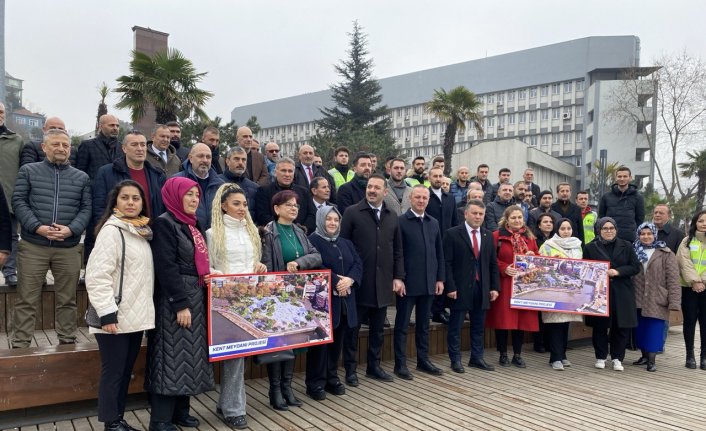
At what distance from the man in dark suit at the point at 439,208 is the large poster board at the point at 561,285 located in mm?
1082

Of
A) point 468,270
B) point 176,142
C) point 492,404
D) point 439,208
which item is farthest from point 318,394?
point 176,142

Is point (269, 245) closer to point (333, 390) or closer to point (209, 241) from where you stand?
point (209, 241)

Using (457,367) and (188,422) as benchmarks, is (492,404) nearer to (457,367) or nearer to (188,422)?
(457,367)

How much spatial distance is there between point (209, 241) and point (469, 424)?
279 centimetres

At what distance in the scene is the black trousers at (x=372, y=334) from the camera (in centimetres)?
566

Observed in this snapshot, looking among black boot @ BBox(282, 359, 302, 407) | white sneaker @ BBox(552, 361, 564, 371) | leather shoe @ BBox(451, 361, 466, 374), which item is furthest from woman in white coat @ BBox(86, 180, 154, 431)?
white sneaker @ BBox(552, 361, 564, 371)

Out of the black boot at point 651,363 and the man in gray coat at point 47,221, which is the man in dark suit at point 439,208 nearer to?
A: the black boot at point 651,363

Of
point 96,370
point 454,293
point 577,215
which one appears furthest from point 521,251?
point 96,370

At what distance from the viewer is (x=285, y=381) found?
4.99m

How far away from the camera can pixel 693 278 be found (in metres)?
6.91

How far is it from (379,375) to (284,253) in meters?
2.05

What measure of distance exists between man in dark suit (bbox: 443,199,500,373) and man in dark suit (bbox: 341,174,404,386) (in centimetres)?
97

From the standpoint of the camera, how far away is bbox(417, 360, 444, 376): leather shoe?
628 centimetres

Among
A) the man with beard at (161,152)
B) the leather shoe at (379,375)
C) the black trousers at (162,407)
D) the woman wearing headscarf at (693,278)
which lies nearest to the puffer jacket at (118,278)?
the black trousers at (162,407)
